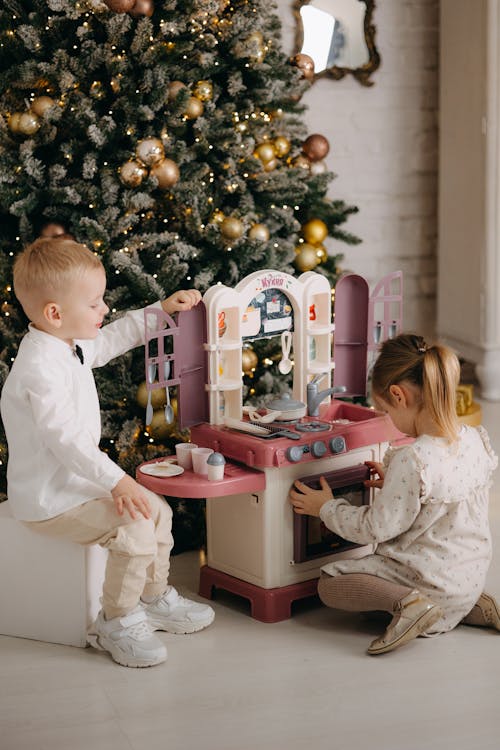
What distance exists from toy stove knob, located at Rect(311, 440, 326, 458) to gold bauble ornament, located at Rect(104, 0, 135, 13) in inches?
60.7

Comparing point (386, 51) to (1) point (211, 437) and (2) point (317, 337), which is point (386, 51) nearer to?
(2) point (317, 337)

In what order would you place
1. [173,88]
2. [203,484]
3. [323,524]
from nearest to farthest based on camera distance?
[203,484]
[323,524]
[173,88]

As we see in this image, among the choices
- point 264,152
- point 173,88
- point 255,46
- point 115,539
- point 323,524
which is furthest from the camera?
point 264,152

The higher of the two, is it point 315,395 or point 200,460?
point 315,395

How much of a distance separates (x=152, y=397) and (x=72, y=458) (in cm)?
105

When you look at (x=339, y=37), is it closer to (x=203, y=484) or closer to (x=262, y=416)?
(x=262, y=416)

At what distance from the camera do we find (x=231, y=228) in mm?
3531

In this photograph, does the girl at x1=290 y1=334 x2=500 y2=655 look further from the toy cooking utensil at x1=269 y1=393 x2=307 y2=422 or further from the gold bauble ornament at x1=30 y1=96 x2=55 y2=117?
the gold bauble ornament at x1=30 y1=96 x2=55 y2=117

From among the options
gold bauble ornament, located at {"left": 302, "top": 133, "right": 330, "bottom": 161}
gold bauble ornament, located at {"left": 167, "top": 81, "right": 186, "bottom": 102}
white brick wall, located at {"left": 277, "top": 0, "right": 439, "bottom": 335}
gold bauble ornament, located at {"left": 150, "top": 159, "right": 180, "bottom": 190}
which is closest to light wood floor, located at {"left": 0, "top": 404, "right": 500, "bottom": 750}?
gold bauble ornament, located at {"left": 150, "top": 159, "right": 180, "bottom": 190}

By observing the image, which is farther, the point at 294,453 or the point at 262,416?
the point at 262,416

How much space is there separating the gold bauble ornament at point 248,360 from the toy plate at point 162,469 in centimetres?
88

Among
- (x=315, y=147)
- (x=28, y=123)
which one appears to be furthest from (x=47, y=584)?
(x=315, y=147)

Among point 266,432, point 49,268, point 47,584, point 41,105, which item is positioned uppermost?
point 41,105

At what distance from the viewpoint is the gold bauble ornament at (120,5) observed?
3.33 metres
